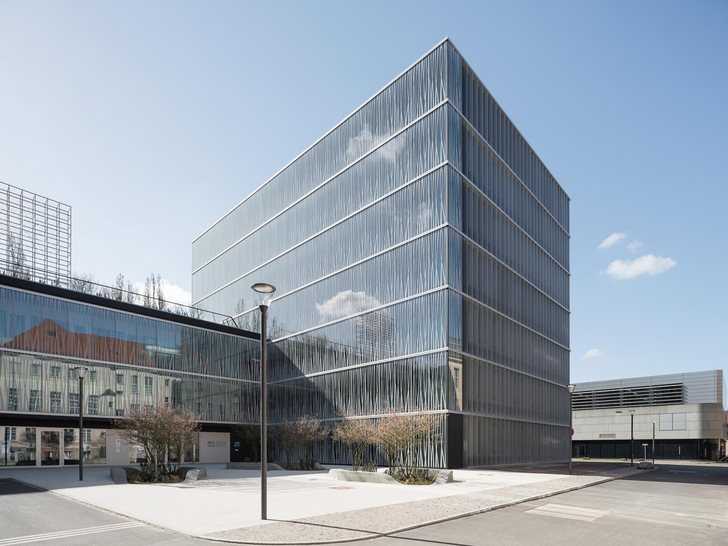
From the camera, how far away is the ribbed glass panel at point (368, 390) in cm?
3791

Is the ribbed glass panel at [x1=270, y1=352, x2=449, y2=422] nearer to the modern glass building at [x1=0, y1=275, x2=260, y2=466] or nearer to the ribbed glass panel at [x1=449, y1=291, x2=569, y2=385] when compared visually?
the ribbed glass panel at [x1=449, y1=291, x2=569, y2=385]

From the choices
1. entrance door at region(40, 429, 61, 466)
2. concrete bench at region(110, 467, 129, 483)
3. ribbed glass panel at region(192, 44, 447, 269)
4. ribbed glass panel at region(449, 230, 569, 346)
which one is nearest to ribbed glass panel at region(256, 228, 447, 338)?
ribbed glass panel at region(449, 230, 569, 346)

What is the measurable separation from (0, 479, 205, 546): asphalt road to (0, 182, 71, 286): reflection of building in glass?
113 feet

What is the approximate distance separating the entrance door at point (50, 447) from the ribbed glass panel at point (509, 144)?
34.6 m

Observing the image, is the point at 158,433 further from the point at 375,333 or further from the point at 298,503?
the point at 375,333

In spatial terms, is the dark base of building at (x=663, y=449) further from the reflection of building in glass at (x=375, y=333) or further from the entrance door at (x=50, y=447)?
the entrance door at (x=50, y=447)

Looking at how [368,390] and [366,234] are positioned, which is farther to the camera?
[366,234]

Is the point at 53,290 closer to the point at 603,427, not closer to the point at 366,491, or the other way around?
the point at 366,491

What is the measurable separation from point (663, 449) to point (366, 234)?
48521mm

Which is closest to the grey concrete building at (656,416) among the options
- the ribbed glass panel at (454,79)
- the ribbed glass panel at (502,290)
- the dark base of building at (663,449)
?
the dark base of building at (663,449)

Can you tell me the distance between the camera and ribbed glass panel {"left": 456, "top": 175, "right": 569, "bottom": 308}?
4181 centimetres

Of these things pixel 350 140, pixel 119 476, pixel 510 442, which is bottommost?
pixel 510 442

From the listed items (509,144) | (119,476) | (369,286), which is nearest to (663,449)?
(509,144)

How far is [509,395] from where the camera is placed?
46.0m
